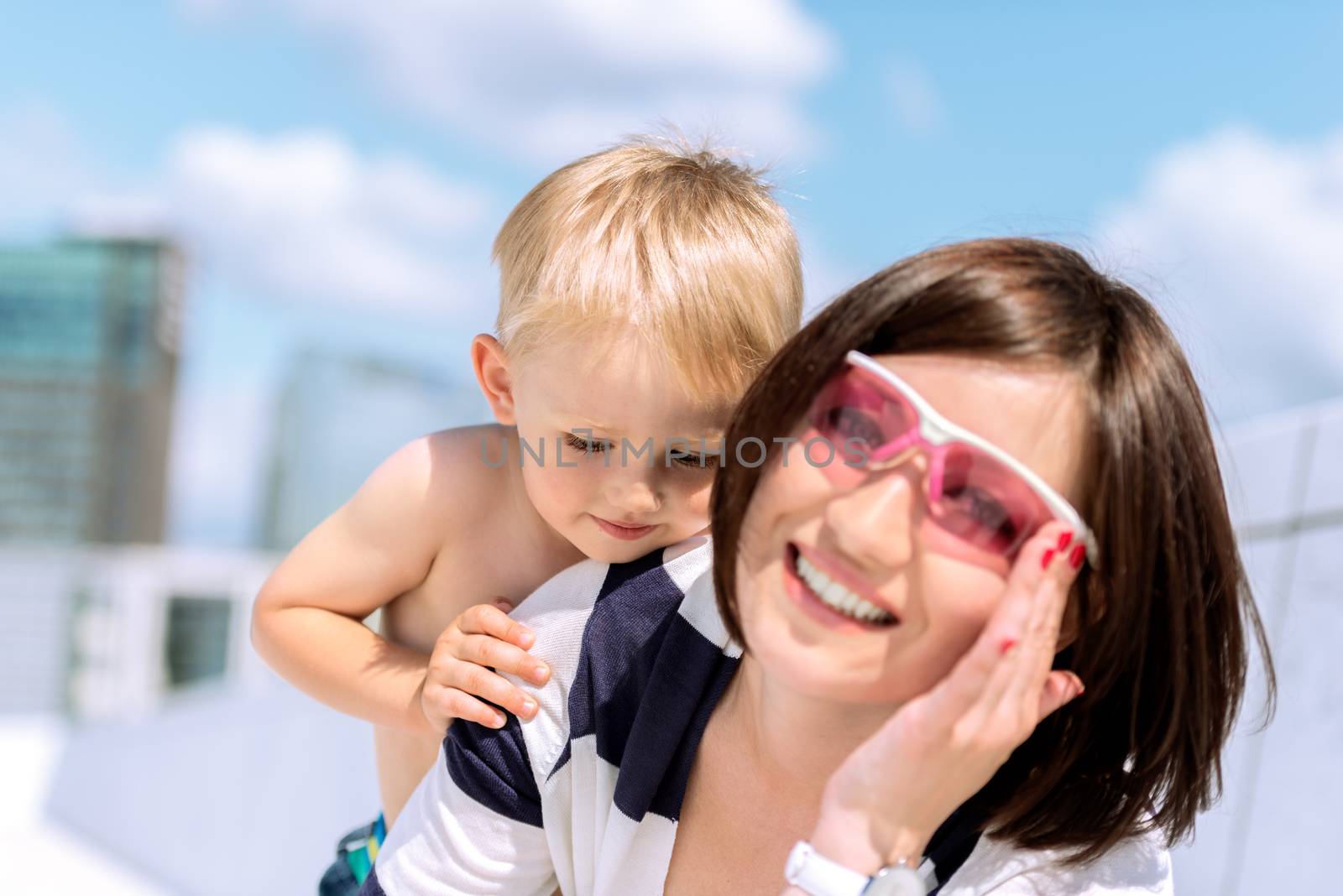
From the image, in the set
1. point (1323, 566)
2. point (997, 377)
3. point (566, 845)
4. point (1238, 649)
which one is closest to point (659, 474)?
point (566, 845)

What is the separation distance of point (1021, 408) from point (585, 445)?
0.83 meters

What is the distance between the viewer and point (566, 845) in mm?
1653

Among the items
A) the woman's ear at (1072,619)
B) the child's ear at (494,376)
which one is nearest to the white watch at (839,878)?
the woman's ear at (1072,619)

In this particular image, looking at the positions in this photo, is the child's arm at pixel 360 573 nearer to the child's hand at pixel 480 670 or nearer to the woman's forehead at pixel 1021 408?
the child's hand at pixel 480 670

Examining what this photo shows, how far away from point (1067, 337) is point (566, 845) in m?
0.95

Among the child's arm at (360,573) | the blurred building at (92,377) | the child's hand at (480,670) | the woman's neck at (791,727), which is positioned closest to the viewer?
the woman's neck at (791,727)

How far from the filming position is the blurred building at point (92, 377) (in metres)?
96.3

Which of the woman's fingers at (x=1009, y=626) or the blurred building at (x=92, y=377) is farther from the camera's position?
the blurred building at (x=92, y=377)

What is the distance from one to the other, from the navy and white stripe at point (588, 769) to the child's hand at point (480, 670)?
25mm

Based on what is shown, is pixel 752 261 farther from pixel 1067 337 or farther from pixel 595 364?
pixel 1067 337

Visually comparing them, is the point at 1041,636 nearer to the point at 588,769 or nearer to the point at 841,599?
the point at 841,599

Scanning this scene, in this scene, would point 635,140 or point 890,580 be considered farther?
point 635,140

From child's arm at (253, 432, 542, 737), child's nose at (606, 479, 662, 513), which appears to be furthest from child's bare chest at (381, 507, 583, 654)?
child's nose at (606, 479, 662, 513)

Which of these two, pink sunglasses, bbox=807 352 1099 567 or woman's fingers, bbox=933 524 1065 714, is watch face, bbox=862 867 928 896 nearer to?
woman's fingers, bbox=933 524 1065 714
